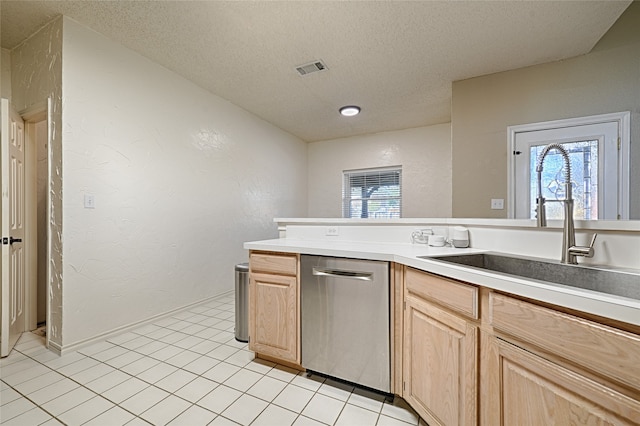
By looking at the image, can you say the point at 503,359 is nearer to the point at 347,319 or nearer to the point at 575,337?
the point at 575,337

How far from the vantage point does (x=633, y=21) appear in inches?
95.8

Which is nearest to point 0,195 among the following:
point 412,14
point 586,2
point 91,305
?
point 91,305

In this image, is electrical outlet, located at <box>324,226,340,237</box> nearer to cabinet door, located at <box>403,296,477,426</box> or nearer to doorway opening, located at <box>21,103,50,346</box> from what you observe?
cabinet door, located at <box>403,296,477,426</box>

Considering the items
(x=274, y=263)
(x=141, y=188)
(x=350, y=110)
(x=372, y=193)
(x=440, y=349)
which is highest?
(x=350, y=110)

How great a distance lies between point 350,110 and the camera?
3.97 metres

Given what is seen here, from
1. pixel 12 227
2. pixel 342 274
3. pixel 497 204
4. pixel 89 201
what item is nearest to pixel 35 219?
pixel 12 227

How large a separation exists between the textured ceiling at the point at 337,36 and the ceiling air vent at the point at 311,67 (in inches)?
2.8

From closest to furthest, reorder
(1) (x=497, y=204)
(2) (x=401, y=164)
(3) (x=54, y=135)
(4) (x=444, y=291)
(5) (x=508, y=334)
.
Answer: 1. (5) (x=508, y=334)
2. (4) (x=444, y=291)
3. (3) (x=54, y=135)
4. (1) (x=497, y=204)
5. (2) (x=401, y=164)

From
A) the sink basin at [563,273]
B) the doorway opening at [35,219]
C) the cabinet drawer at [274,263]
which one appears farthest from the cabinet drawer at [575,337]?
the doorway opening at [35,219]

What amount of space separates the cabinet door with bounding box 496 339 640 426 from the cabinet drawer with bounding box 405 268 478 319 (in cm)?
15

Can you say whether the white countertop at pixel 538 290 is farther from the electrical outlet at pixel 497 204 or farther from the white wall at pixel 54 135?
the white wall at pixel 54 135

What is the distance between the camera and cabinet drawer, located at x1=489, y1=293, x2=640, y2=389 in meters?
0.65

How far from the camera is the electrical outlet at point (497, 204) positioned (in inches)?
116

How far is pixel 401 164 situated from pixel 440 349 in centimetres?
413
